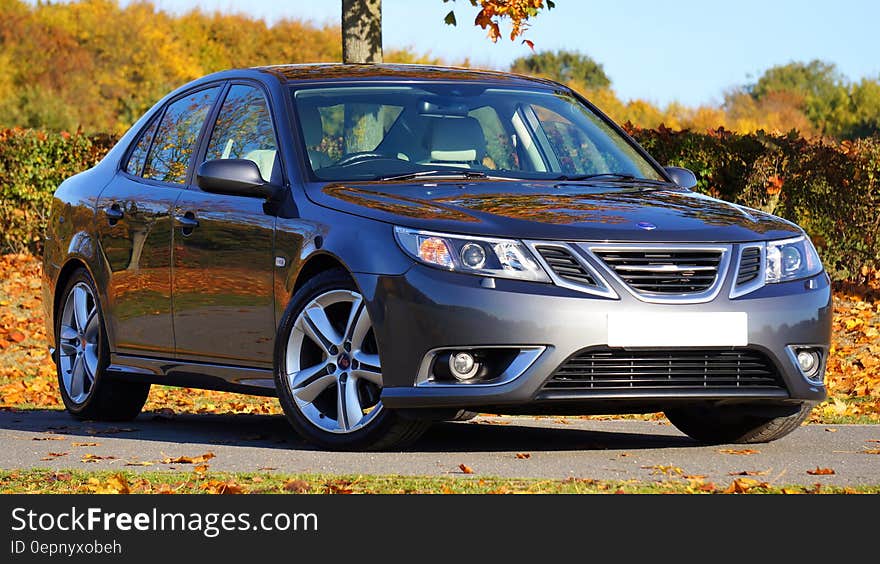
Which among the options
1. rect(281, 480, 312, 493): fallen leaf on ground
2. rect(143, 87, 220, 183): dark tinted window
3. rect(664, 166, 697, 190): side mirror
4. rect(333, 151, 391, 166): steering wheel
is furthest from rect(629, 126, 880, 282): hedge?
rect(281, 480, 312, 493): fallen leaf on ground

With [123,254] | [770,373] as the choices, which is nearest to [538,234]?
[770,373]

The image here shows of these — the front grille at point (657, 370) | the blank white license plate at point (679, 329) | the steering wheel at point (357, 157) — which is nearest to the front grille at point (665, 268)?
the blank white license plate at point (679, 329)

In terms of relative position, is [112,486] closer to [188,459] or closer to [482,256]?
[188,459]

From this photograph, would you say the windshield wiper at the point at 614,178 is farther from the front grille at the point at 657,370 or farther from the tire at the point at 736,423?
the front grille at the point at 657,370

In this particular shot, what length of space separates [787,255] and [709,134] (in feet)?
31.8

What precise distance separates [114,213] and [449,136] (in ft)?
7.10

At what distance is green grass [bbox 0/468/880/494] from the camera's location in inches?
261

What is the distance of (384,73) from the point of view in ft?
29.7

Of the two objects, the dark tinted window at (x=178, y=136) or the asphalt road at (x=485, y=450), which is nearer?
the asphalt road at (x=485, y=450)

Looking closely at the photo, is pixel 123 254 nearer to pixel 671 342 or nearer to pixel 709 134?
pixel 671 342

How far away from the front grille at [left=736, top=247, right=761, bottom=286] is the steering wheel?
5.97 ft

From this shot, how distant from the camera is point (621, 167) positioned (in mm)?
8992

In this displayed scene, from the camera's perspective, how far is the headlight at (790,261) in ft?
25.4

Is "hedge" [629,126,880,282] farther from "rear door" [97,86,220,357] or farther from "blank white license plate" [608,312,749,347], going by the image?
"blank white license plate" [608,312,749,347]
